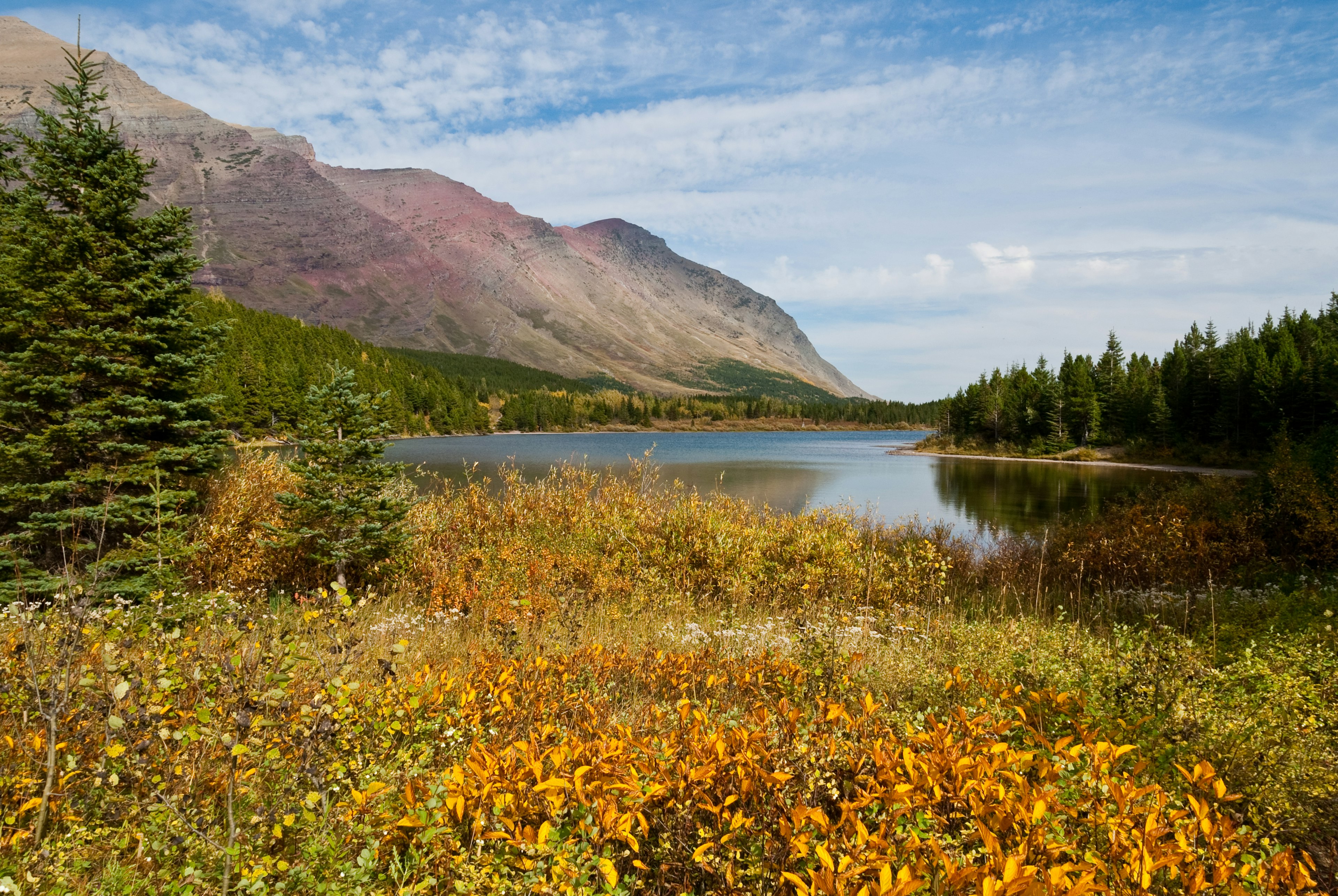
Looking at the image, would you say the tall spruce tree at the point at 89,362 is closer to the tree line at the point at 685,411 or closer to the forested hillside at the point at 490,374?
the tree line at the point at 685,411

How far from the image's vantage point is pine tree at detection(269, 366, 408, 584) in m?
8.59

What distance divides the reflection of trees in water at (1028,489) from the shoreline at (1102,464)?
5.86ft

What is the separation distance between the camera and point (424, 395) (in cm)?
10312

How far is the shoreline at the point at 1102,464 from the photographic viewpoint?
42500 millimetres

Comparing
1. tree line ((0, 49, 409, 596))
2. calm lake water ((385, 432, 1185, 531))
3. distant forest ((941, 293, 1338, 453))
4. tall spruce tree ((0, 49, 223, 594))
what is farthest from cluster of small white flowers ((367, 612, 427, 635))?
distant forest ((941, 293, 1338, 453))

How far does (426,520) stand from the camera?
1156 cm

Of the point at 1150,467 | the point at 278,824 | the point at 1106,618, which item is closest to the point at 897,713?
the point at 278,824

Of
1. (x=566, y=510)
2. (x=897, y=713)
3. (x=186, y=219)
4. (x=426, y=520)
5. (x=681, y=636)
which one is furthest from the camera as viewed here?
(x=566, y=510)

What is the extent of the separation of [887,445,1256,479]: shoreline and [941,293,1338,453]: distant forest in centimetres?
338

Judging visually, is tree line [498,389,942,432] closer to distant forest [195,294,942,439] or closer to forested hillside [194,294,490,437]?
distant forest [195,294,942,439]

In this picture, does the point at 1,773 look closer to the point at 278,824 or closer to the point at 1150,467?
the point at 278,824

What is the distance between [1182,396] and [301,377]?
9508 centimetres

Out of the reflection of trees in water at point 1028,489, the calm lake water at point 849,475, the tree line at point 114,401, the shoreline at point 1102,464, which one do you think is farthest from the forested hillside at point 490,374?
the tree line at point 114,401

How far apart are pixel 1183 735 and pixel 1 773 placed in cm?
557
